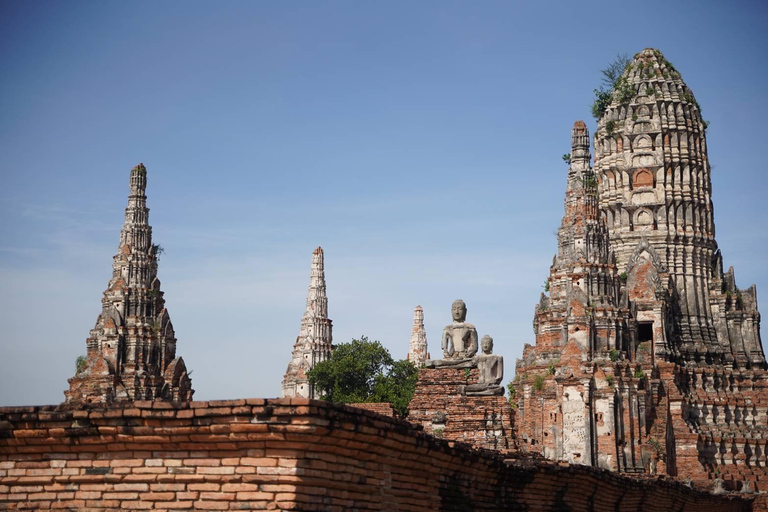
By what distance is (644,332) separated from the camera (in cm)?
5750

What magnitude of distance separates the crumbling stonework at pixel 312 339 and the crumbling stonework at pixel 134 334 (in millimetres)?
18785

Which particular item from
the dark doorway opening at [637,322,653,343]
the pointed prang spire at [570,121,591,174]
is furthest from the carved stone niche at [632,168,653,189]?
the dark doorway opening at [637,322,653,343]

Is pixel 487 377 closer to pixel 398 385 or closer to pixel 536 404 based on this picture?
pixel 536 404

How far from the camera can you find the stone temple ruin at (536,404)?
970cm

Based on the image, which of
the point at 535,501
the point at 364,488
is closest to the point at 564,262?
the point at 535,501

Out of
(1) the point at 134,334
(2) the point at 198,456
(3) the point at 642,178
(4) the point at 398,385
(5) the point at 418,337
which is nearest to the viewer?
(2) the point at 198,456

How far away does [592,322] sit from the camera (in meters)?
48.9

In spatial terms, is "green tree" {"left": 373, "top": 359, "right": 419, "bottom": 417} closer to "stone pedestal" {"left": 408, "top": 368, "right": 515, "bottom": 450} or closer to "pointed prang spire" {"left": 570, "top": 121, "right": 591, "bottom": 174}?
"pointed prang spire" {"left": 570, "top": 121, "right": 591, "bottom": 174}

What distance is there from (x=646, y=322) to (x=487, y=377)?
1412 inches

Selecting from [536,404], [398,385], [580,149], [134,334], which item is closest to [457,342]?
[536,404]

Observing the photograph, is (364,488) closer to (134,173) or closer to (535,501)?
(535,501)

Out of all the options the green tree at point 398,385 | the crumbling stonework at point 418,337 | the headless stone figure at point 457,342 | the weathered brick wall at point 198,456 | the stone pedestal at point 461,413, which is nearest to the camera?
the weathered brick wall at point 198,456

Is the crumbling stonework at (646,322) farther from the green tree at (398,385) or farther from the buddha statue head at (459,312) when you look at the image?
the buddha statue head at (459,312)

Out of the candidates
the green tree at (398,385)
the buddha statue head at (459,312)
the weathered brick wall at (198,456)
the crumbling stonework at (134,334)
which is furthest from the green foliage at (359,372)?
the weathered brick wall at (198,456)
